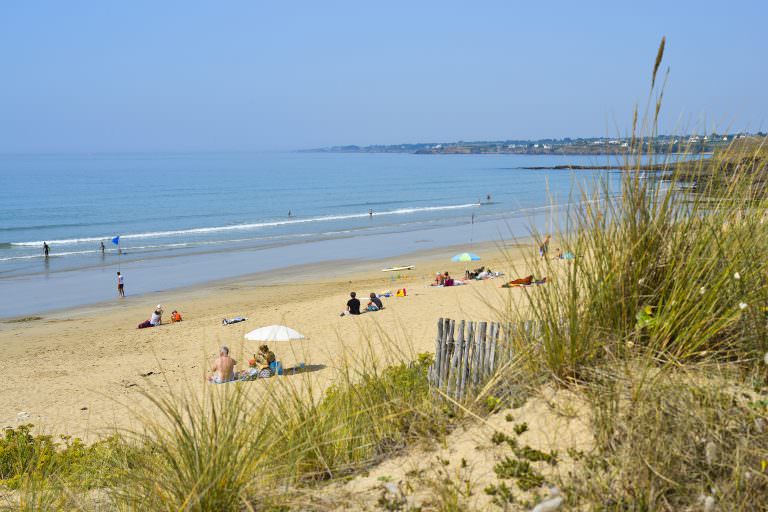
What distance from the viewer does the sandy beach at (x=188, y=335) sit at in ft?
39.1

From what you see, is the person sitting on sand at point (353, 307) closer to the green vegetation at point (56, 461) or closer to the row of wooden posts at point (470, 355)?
the green vegetation at point (56, 461)

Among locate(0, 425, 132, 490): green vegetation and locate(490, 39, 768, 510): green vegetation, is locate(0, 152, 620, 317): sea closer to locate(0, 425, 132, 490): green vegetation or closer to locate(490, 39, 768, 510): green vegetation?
locate(490, 39, 768, 510): green vegetation

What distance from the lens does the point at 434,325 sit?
16.0 metres

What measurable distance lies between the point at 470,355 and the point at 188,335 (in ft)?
46.3

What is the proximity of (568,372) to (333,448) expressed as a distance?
1457mm

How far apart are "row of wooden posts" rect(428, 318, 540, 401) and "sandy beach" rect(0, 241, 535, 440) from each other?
233 cm

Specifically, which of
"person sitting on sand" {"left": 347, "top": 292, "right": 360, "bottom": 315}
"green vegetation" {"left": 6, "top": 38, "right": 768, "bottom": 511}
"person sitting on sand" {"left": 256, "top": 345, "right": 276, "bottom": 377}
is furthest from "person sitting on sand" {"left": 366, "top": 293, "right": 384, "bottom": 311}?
"green vegetation" {"left": 6, "top": 38, "right": 768, "bottom": 511}

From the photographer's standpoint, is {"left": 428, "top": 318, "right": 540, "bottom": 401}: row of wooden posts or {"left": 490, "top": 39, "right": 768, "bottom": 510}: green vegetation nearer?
{"left": 490, "top": 39, "right": 768, "bottom": 510}: green vegetation

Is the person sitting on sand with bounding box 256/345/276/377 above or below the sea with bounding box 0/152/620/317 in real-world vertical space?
above

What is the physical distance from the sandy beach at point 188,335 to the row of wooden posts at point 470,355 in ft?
7.63

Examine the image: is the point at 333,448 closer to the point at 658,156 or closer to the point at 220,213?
the point at 658,156

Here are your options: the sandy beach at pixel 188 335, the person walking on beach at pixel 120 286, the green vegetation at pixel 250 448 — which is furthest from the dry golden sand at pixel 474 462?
the person walking on beach at pixel 120 286

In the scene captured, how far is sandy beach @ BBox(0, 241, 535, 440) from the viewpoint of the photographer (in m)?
11.9

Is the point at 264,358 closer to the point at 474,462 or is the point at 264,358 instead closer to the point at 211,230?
the point at 474,462
